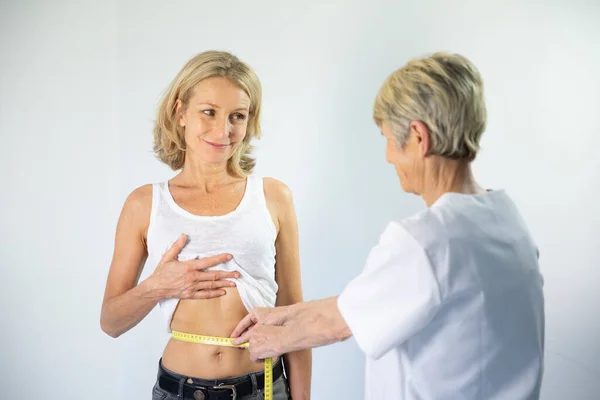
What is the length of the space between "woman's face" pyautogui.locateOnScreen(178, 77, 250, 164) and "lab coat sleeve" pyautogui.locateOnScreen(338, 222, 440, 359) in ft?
2.98

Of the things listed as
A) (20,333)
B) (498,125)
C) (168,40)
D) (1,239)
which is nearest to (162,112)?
(168,40)

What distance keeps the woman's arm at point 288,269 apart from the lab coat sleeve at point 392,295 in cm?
78

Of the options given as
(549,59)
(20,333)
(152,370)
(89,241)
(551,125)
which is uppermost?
(549,59)

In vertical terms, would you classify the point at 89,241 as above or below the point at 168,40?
below

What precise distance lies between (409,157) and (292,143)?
1.53 m

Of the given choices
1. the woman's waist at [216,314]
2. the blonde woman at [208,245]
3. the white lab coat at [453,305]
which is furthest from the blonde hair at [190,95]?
the white lab coat at [453,305]

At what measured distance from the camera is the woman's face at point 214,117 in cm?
239

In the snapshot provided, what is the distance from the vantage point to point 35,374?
315 cm

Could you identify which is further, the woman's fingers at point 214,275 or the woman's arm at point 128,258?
the woman's arm at point 128,258

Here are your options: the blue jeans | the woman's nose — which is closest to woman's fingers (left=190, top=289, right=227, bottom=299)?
the blue jeans

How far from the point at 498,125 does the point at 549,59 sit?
42 centimetres

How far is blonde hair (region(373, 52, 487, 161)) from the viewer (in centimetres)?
173

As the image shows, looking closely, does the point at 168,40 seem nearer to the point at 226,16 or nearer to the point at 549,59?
the point at 226,16

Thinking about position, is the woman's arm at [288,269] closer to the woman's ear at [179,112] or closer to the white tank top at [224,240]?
the white tank top at [224,240]
